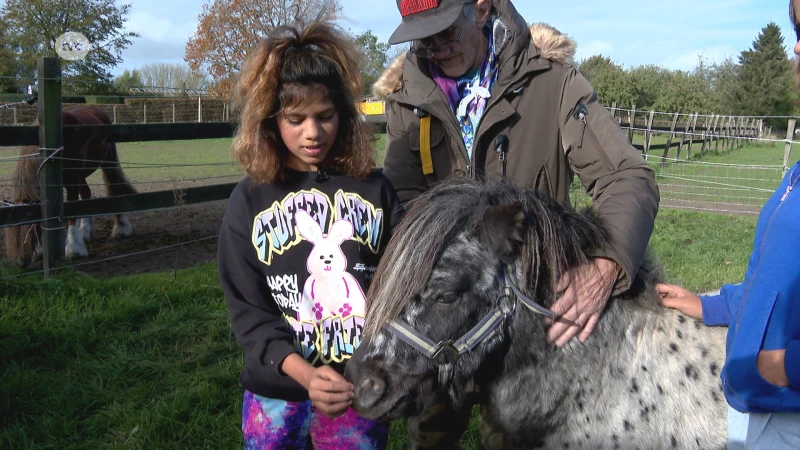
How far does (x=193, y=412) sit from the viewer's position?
351cm

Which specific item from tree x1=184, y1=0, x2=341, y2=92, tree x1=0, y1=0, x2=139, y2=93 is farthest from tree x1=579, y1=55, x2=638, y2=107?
tree x1=0, y1=0, x2=139, y2=93

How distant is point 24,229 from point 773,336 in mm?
6616

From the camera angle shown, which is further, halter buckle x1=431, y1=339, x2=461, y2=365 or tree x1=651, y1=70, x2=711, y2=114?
tree x1=651, y1=70, x2=711, y2=114

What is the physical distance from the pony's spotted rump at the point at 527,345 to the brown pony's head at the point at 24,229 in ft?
18.0

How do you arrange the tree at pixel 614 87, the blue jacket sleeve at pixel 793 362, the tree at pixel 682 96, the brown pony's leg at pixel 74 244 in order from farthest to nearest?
the tree at pixel 682 96 → the tree at pixel 614 87 → the brown pony's leg at pixel 74 244 → the blue jacket sleeve at pixel 793 362

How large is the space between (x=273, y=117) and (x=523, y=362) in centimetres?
125

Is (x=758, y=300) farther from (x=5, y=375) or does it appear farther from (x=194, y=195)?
(x=194, y=195)

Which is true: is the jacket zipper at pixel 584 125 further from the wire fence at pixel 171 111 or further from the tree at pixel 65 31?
the tree at pixel 65 31

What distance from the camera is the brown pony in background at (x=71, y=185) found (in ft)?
20.0

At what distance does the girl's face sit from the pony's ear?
2.09 feet

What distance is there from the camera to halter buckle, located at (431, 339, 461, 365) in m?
1.97

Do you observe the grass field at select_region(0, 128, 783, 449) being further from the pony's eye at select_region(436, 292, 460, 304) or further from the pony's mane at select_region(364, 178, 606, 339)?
the pony's eye at select_region(436, 292, 460, 304)

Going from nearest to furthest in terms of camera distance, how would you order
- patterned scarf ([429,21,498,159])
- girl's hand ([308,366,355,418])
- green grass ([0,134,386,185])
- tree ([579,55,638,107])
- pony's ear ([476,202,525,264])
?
girl's hand ([308,366,355,418]) → pony's ear ([476,202,525,264]) → patterned scarf ([429,21,498,159]) → green grass ([0,134,386,185]) → tree ([579,55,638,107])

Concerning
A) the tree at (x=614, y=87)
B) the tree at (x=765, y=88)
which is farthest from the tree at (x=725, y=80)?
the tree at (x=614, y=87)
